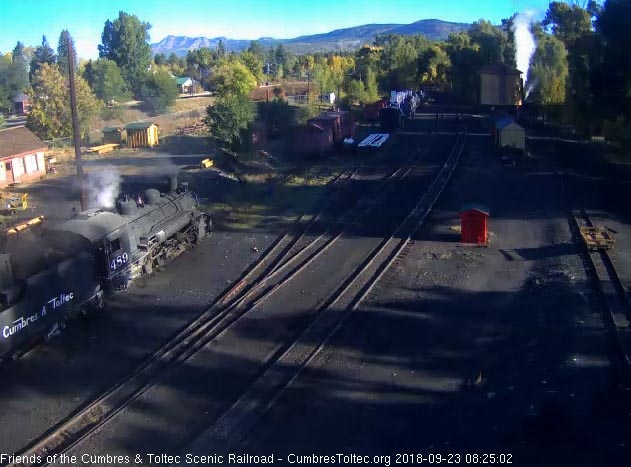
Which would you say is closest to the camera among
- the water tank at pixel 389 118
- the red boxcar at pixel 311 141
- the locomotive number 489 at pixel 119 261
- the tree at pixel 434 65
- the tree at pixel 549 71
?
the locomotive number 489 at pixel 119 261

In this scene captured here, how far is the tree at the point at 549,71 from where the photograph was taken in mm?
48200

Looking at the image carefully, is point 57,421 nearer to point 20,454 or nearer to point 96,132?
point 20,454

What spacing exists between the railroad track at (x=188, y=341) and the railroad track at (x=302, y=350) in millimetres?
1656

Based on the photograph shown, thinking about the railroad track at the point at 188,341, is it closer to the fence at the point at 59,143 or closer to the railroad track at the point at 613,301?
the railroad track at the point at 613,301

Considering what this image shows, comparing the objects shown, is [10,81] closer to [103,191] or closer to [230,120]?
[230,120]

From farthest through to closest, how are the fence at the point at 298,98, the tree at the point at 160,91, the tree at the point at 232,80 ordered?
the fence at the point at 298,98 → the tree at the point at 160,91 → the tree at the point at 232,80

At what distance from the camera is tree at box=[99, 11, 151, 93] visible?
294 ft

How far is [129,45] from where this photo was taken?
295 feet

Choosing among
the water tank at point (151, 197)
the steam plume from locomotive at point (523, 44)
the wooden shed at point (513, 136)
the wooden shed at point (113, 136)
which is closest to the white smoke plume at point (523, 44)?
the steam plume from locomotive at point (523, 44)

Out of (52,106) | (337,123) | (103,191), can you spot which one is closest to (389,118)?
(337,123)

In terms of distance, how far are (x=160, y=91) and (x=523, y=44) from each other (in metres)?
41.4

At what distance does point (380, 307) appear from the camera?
13500 millimetres

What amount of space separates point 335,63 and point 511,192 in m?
73.3

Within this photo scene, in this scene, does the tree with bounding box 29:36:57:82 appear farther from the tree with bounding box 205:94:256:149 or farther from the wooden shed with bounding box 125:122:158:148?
the tree with bounding box 205:94:256:149
